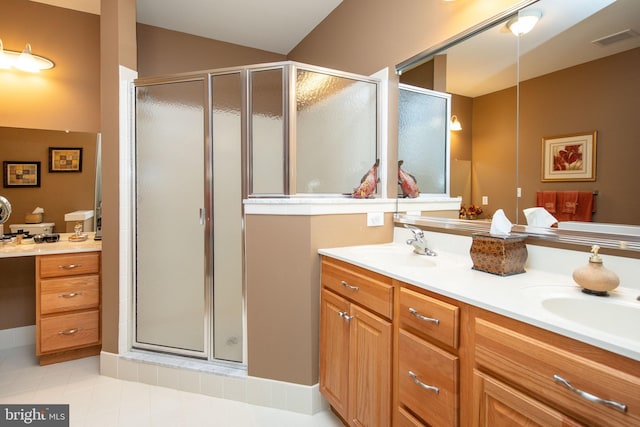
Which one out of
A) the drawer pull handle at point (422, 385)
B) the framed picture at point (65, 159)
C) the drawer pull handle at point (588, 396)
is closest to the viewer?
the drawer pull handle at point (588, 396)

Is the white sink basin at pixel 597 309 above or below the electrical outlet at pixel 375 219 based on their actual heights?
below

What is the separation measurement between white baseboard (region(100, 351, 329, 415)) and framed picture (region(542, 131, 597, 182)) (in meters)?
1.58

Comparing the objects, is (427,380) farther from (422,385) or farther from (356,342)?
(356,342)

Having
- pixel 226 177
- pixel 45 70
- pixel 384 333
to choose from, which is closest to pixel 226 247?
pixel 226 177

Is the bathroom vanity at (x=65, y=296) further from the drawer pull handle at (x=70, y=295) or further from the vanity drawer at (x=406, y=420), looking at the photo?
the vanity drawer at (x=406, y=420)

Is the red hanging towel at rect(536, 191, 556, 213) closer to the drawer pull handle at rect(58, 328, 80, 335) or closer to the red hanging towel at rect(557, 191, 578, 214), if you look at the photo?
the red hanging towel at rect(557, 191, 578, 214)

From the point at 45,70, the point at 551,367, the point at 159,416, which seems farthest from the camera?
the point at 45,70

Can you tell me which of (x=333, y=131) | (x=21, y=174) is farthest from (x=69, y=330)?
(x=333, y=131)

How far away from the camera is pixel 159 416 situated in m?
1.81

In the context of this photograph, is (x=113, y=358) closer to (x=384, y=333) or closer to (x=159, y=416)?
(x=159, y=416)

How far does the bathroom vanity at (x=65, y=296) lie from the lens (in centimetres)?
220

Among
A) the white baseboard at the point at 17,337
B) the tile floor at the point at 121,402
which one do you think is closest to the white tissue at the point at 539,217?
the tile floor at the point at 121,402

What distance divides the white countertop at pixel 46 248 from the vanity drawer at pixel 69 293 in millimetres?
200

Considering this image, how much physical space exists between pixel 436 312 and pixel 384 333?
310 mm
